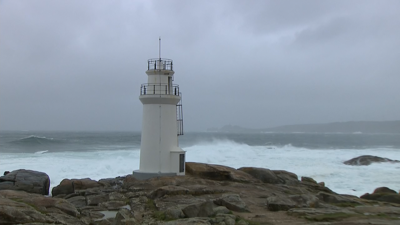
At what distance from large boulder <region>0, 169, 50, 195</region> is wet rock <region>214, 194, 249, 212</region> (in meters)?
6.22

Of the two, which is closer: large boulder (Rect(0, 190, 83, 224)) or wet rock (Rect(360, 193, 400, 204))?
large boulder (Rect(0, 190, 83, 224))

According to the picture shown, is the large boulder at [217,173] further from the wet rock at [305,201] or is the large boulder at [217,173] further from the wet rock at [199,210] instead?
the wet rock at [199,210]

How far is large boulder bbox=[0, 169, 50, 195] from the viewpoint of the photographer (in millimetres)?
11422

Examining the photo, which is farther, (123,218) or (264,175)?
(264,175)

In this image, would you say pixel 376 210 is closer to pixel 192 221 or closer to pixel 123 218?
pixel 192 221

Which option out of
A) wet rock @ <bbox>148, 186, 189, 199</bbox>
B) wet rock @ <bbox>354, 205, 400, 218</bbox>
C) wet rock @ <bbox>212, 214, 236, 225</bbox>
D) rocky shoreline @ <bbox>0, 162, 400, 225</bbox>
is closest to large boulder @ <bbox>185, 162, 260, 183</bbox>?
rocky shoreline @ <bbox>0, 162, 400, 225</bbox>

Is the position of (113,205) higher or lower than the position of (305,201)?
lower

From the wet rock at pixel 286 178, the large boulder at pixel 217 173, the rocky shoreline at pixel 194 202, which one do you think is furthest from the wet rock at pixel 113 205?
the wet rock at pixel 286 178

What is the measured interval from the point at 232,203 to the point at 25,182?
6841 millimetres

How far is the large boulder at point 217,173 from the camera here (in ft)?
39.2

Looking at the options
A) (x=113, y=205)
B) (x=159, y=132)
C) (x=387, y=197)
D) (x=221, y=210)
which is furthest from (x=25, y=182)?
(x=387, y=197)

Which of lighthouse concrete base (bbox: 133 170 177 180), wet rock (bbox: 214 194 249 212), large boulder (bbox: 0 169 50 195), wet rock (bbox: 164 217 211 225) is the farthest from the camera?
lighthouse concrete base (bbox: 133 170 177 180)

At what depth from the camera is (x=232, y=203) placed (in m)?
8.10

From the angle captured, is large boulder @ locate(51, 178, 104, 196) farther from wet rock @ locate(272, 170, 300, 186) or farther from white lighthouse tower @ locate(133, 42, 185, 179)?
wet rock @ locate(272, 170, 300, 186)
